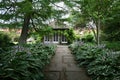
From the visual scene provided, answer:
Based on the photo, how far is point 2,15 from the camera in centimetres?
1560

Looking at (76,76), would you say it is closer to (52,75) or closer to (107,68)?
(52,75)

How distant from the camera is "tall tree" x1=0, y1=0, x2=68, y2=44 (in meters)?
13.9

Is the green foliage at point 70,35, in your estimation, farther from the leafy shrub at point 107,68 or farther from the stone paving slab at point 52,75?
the stone paving slab at point 52,75

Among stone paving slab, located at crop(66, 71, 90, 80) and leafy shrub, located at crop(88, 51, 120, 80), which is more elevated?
leafy shrub, located at crop(88, 51, 120, 80)

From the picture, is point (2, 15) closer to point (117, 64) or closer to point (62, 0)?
point (62, 0)

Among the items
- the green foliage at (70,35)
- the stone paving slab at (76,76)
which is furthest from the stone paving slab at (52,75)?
the green foliage at (70,35)

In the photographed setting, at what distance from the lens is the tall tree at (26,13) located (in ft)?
→ 45.7

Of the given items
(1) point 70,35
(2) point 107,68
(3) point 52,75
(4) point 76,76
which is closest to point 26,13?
(3) point 52,75

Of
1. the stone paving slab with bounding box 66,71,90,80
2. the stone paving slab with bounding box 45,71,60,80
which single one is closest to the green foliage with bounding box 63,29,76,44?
the stone paving slab with bounding box 66,71,90,80

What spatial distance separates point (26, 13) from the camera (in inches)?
554

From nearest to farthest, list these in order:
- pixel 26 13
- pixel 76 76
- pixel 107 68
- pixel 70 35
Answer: pixel 107 68 → pixel 76 76 → pixel 26 13 → pixel 70 35

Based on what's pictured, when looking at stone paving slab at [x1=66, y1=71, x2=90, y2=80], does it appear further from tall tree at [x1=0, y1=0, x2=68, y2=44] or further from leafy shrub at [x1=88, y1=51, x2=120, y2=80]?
tall tree at [x1=0, y1=0, x2=68, y2=44]

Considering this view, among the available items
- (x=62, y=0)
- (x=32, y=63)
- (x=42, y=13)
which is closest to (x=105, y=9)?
(x=62, y=0)

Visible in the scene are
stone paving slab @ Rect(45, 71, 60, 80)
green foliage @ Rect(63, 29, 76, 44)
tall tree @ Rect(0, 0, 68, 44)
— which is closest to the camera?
stone paving slab @ Rect(45, 71, 60, 80)
